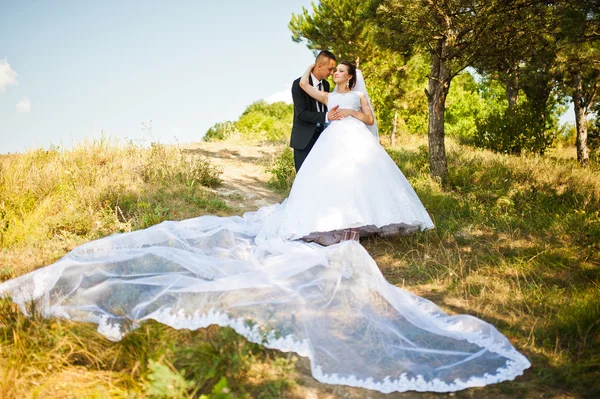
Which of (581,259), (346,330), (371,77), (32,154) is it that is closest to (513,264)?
(581,259)

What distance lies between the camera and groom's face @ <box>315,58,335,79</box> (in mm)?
5617

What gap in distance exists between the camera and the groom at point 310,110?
5695 millimetres

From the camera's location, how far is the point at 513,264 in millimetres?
4324

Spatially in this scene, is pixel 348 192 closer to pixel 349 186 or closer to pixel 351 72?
pixel 349 186

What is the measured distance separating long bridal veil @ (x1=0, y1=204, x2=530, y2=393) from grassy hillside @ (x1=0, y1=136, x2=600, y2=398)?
0.12 meters

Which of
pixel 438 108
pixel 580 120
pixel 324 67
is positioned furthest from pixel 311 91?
pixel 580 120

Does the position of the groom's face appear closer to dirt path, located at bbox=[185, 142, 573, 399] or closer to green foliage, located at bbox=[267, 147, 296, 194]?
dirt path, located at bbox=[185, 142, 573, 399]

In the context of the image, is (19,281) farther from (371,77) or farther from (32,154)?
(371,77)

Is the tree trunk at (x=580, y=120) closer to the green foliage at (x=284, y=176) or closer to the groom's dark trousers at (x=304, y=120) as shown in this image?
the green foliage at (x=284, y=176)

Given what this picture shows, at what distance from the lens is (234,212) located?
676 centimetres

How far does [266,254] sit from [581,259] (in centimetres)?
328

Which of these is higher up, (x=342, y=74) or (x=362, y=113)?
(x=342, y=74)

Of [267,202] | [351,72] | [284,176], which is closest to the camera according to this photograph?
[351,72]

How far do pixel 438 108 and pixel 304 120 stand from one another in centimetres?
301
